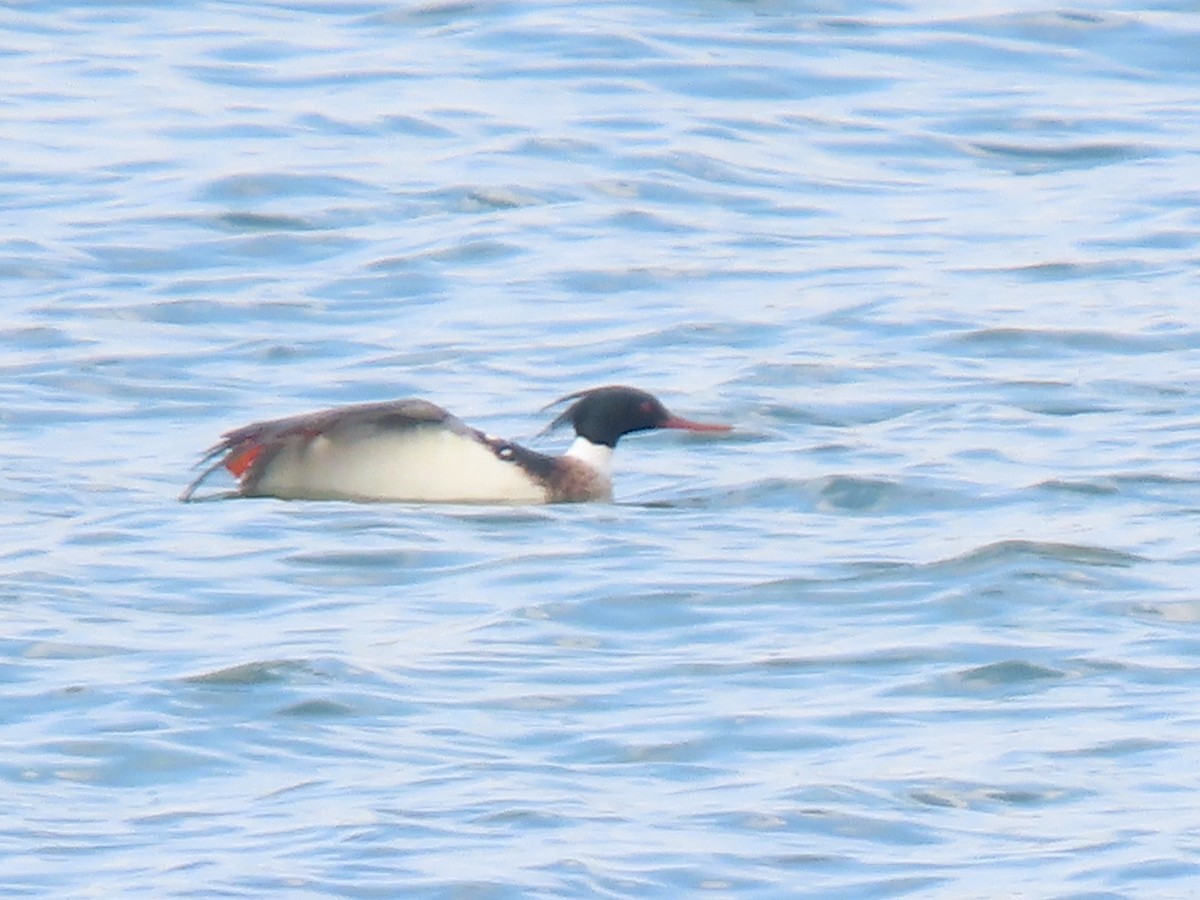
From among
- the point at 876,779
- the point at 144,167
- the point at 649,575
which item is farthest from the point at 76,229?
the point at 876,779

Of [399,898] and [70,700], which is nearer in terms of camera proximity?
[399,898]

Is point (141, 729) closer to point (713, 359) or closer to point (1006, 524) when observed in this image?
point (1006, 524)

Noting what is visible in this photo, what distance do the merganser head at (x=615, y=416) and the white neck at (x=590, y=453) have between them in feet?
0.06

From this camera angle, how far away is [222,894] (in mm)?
7512

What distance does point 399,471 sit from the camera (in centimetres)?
1253

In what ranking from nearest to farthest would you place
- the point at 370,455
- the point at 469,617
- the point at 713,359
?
the point at 469,617 → the point at 370,455 → the point at 713,359

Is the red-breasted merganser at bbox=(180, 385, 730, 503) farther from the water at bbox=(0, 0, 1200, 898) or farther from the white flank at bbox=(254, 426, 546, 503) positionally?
the water at bbox=(0, 0, 1200, 898)

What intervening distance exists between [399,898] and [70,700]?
1.86 meters

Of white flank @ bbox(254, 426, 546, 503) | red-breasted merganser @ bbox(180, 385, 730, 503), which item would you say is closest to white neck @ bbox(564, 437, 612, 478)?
Result: red-breasted merganser @ bbox(180, 385, 730, 503)

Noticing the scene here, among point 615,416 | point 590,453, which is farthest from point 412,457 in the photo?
point 615,416

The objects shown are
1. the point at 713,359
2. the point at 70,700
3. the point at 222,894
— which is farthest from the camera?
the point at 713,359

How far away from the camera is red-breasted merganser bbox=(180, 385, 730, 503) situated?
12.4 metres

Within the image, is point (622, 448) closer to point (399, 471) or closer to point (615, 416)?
point (615, 416)

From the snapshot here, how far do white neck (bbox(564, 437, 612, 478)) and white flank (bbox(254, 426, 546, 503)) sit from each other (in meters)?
0.22
